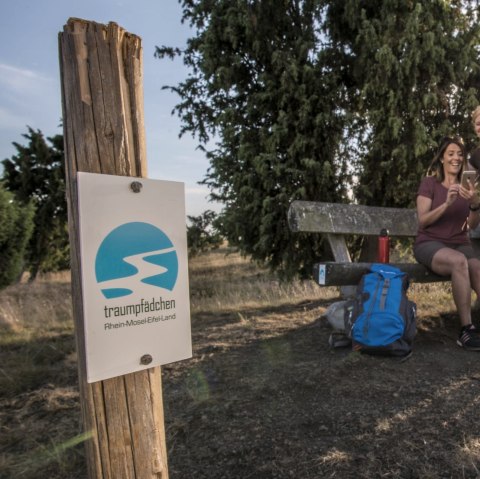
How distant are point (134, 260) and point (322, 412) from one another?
1645 mm

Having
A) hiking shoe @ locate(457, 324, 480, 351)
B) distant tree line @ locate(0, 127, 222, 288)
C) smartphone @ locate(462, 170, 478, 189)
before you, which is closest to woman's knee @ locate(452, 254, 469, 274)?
hiking shoe @ locate(457, 324, 480, 351)

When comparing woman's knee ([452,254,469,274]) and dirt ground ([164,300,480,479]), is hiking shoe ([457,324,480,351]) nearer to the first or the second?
dirt ground ([164,300,480,479])

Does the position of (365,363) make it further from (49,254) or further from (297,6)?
(49,254)

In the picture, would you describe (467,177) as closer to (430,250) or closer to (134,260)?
(430,250)

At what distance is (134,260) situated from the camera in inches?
52.2

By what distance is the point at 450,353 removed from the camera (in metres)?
3.32

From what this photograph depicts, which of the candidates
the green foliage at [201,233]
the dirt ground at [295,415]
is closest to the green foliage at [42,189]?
the green foliage at [201,233]

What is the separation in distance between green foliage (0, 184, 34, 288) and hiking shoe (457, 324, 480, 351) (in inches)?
328

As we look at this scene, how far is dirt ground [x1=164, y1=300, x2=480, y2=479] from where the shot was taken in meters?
2.00

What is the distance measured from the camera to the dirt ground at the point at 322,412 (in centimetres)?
200

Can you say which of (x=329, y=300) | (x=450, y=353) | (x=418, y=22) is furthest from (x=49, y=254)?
(x=450, y=353)

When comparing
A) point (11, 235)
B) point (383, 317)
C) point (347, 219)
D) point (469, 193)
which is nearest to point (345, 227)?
point (347, 219)

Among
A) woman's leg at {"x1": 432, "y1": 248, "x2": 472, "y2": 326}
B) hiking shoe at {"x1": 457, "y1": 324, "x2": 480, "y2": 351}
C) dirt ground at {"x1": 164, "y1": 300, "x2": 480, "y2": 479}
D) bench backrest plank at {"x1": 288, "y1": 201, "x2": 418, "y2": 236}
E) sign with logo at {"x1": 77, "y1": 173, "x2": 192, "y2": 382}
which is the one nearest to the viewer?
sign with logo at {"x1": 77, "y1": 173, "x2": 192, "y2": 382}

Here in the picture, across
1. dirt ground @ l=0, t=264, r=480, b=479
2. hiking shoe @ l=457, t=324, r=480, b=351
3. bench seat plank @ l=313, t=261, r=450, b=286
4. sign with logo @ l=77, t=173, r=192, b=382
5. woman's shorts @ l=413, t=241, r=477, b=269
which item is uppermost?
sign with logo @ l=77, t=173, r=192, b=382
